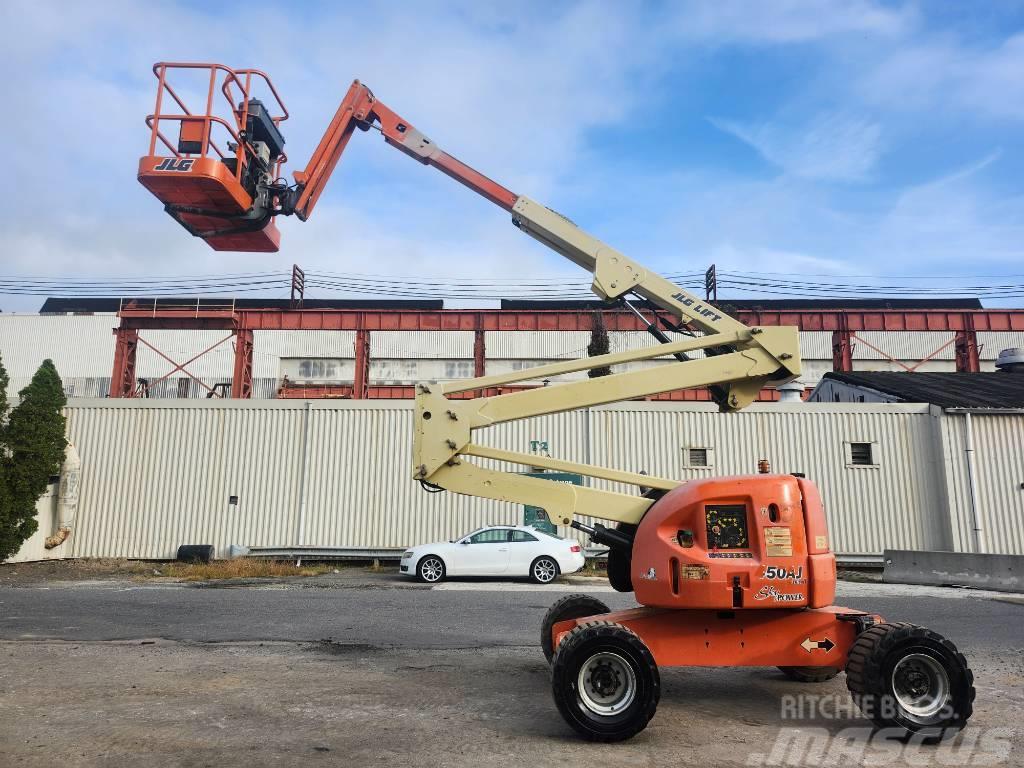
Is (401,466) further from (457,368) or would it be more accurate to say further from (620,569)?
(457,368)

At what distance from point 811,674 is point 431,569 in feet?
32.5

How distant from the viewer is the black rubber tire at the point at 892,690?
17.0 ft

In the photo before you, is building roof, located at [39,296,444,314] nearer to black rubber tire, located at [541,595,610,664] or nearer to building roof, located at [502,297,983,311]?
building roof, located at [502,297,983,311]

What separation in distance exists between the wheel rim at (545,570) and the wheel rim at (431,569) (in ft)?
6.90

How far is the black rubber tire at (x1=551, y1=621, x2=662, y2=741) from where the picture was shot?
5133mm

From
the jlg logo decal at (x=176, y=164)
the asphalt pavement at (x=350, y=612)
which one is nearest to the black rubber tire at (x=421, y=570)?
the asphalt pavement at (x=350, y=612)

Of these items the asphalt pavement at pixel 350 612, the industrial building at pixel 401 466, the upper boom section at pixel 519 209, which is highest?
the upper boom section at pixel 519 209

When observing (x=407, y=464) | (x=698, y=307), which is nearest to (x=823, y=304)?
(x=407, y=464)

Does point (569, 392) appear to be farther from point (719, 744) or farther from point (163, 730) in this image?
point (163, 730)

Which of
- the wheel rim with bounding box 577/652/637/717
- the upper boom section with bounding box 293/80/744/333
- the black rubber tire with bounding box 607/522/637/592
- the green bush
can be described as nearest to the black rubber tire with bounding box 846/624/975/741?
the wheel rim with bounding box 577/652/637/717

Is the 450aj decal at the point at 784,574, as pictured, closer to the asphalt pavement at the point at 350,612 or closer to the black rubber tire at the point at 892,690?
the black rubber tire at the point at 892,690

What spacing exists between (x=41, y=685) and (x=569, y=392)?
559cm

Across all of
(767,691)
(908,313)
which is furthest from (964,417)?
(767,691)

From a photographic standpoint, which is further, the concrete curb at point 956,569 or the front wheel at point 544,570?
the front wheel at point 544,570
